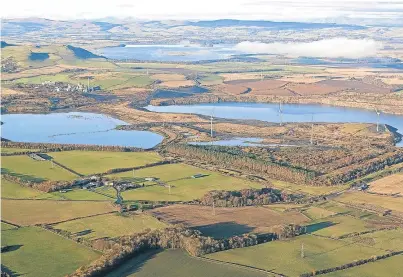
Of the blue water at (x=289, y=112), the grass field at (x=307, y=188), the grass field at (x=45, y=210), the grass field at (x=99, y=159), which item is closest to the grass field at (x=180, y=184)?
the grass field at (x=307, y=188)

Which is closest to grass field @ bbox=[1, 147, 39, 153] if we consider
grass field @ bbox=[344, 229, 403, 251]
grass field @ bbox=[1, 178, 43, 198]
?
grass field @ bbox=[1, 178, 43, 198]

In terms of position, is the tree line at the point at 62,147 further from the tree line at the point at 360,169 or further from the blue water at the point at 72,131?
the tree line at the point at 360,169

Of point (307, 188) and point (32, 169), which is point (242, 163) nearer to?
point (307, 188)

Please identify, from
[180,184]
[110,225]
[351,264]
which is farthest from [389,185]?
[110,225]

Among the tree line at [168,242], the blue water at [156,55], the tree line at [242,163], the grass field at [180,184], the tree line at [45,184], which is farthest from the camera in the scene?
the blue water at [156,55]

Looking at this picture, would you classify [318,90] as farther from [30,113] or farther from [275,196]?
[275,196]
